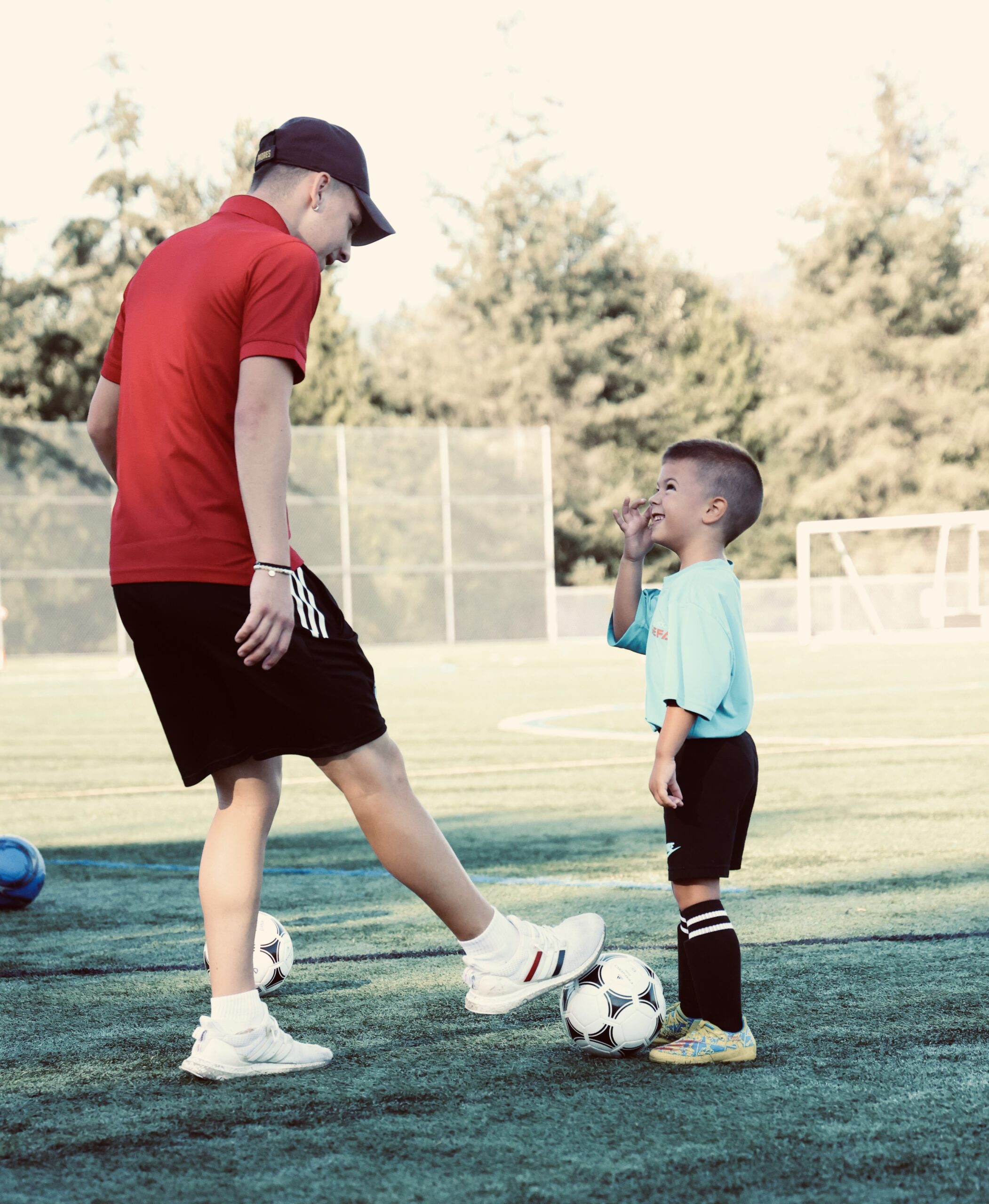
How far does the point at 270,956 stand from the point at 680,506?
1.49 m

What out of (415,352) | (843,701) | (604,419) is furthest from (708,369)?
(843,701)

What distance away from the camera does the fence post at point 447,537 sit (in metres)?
32.2

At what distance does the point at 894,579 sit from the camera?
3366 cm

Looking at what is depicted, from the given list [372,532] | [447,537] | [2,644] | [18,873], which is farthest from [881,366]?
[18,873]

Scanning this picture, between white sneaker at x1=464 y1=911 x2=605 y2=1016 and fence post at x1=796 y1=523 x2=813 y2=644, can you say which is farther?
fence post at x1=796 y1=523 x2=813 y2=644

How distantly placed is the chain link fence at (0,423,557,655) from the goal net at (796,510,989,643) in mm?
5882

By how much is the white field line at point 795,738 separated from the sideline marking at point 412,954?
5573 millimetres

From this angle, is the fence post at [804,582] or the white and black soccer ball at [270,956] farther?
the fence post at [804,582]

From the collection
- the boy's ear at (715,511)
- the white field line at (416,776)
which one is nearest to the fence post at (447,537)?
the white field line at (416,776)

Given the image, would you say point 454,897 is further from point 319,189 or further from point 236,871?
point 319,189

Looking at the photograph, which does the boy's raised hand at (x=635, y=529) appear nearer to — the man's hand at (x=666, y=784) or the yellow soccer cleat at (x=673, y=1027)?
the man's hand at (x=666, y=784)

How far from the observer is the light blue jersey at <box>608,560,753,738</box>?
3.15 meters

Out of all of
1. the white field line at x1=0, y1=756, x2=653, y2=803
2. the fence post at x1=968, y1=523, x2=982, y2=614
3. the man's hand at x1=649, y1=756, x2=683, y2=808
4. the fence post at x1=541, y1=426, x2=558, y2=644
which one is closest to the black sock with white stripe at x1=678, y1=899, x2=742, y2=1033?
the man's hand at x1=649, y1=756, x2=683, y2=808

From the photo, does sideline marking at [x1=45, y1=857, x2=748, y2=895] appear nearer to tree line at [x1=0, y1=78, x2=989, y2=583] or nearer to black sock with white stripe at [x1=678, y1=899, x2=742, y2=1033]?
black sock with white stripe at [x1=678, y1=899, x2=742, y2=1033]
